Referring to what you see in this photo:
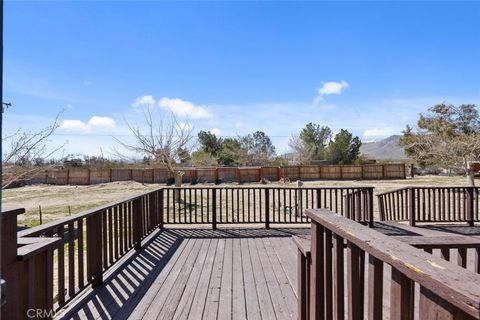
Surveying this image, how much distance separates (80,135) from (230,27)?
35.6 m

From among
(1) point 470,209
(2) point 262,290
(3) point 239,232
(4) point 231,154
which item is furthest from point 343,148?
(2) point 262,290

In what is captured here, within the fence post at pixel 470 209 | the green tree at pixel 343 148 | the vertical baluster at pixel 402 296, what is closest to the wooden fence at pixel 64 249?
the vertical baluster at pixel 402 296

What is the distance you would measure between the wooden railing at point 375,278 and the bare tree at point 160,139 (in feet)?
46.0

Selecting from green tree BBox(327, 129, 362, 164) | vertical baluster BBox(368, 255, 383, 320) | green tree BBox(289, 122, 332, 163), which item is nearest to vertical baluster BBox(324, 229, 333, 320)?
vertical baluster BBox(368, 255, 383, 320)

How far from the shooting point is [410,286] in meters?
0.90

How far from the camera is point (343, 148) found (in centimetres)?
3409

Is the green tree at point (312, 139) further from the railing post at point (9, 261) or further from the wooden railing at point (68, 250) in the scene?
the railing post at point (9, 261)

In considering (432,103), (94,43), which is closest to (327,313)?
(94,43)

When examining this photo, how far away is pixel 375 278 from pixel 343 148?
1364 inches

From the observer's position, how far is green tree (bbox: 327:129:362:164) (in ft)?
112

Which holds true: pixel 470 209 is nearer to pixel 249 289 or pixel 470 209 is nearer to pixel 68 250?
pixel 249 289

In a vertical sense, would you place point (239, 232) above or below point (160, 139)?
below

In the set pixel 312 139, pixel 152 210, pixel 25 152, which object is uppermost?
pixel 312 139

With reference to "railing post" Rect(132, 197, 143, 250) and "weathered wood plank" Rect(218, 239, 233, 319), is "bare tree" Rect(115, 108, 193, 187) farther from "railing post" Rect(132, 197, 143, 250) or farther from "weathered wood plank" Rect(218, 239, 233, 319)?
"weathered wood plank" Rect(218, 239, 233, 319)
